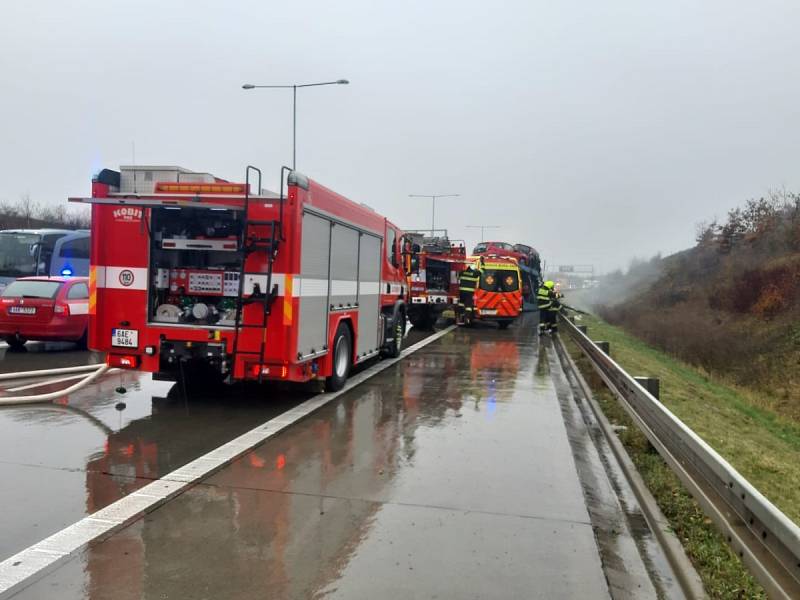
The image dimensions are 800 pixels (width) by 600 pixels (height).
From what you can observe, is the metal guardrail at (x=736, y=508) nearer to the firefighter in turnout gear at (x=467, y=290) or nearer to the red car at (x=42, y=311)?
the red car at (x=42, y=311)

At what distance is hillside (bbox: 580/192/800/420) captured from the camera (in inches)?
628

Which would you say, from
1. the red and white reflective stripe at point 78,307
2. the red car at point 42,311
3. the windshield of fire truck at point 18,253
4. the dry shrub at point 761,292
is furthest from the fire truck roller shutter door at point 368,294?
the dry shrub at point 761,292

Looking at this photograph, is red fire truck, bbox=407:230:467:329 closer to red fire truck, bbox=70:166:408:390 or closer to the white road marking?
red fire truck, bbox=70:166:408:390

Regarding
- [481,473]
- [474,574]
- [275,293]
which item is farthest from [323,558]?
[275,293]

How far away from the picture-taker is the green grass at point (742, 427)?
6.78 m

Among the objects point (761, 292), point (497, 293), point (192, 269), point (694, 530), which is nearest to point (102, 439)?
point (192, 269)

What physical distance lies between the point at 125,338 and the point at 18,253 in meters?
14.5

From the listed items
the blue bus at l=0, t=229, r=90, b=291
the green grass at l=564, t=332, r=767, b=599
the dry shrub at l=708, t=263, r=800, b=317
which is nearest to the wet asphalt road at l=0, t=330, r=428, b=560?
the green grass at l=564, t=332, r=767, b=599

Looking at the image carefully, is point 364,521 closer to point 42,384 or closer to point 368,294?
point 368,294

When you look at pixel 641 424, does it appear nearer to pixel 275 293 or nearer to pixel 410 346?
pixel 275 293

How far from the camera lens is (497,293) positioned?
71.3 ft

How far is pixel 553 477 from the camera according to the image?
559cm

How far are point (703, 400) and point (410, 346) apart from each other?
6.82 metres

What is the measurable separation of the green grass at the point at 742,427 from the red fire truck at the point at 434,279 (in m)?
5.92
